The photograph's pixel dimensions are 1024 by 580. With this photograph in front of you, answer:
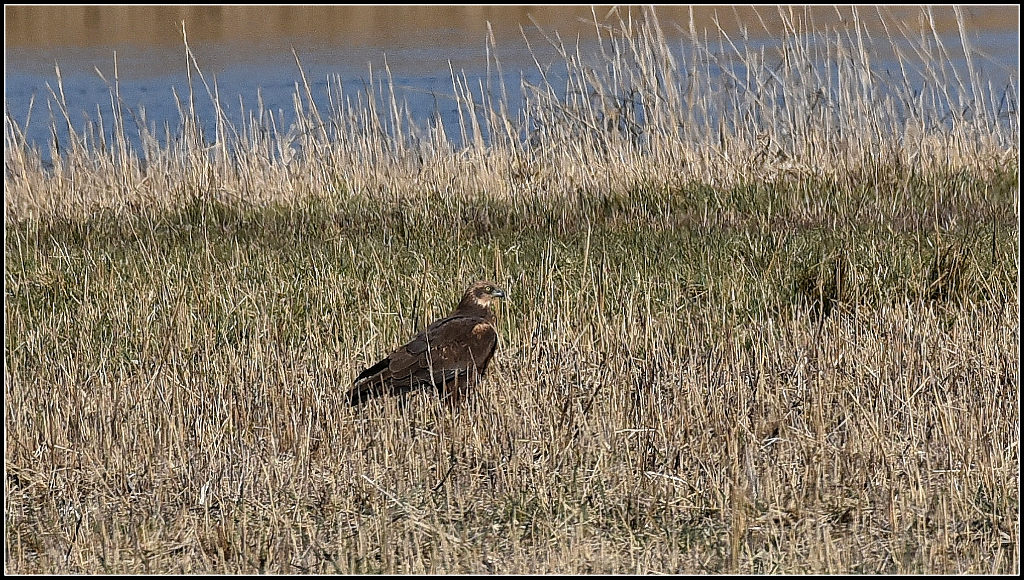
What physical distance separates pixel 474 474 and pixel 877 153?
5591mm

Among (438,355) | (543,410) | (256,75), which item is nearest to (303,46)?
(256,75)

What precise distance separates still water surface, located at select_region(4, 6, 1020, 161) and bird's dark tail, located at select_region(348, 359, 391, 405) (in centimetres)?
559

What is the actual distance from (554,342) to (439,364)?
88cm

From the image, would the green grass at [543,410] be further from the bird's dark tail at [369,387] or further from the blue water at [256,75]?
the blue water at [256,75]

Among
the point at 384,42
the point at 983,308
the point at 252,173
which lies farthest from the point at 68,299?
the point at 384,42

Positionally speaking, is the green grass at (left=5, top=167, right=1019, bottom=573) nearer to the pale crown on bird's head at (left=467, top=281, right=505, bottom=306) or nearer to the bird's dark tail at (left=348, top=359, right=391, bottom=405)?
the bird's dark tail at (left=348, top=359, right=391, bottom=405)

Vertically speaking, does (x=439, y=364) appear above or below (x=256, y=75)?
above

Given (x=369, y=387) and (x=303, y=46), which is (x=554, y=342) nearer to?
(x=369, y=387)

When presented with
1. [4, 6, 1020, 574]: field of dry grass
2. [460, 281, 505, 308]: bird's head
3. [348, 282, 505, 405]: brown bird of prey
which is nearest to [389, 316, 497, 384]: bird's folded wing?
[348, 282, 505, 405]: brown bird of prey

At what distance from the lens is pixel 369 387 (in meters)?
4.50

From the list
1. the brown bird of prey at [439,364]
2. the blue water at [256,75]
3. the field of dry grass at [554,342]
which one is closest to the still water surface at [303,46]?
the blue water at [256,75]

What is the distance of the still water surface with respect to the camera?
15805 millimetres

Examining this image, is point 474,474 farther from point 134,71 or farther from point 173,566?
point 134,71

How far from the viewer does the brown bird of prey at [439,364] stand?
178 inches
